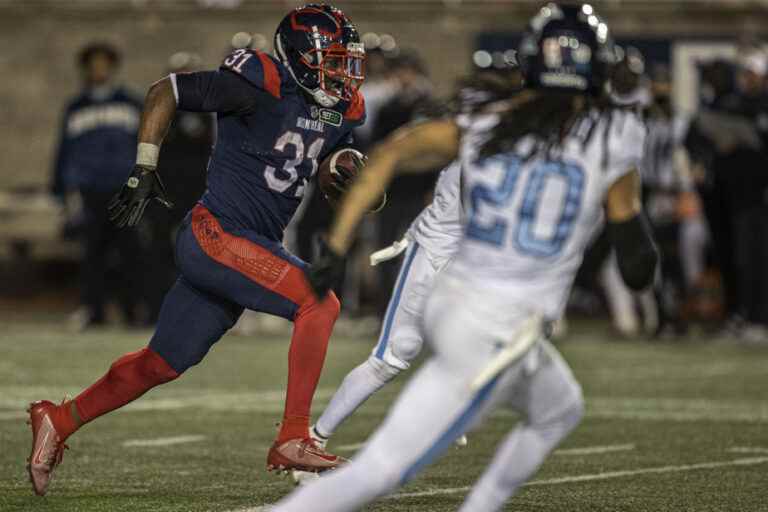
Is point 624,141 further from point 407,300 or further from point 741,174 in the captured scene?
point 741,174

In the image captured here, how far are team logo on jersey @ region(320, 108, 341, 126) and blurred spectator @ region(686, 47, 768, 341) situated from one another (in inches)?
317

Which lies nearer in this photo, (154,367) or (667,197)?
(154,367)

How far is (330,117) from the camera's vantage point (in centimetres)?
678

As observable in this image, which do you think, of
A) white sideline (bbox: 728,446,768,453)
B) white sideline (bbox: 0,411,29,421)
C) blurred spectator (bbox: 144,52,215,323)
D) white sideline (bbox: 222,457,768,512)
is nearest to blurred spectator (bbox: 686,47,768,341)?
blurred spectator (bbox: 144,52,215,323)

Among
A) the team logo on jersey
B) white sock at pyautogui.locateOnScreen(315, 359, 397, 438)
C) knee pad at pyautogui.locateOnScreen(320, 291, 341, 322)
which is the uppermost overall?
the team logo on jersey

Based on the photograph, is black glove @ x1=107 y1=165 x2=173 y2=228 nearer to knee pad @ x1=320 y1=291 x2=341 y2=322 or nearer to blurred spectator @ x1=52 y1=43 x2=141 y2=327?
knee pad @ x1=320 y1=291 x2=341 y2=322

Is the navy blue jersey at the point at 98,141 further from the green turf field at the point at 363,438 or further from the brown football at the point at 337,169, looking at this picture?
the brown football at the point at 337,169

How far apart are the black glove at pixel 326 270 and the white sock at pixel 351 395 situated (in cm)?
199

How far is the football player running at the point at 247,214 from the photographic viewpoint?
6453mm

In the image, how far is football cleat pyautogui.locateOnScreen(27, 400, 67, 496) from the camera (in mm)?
6430

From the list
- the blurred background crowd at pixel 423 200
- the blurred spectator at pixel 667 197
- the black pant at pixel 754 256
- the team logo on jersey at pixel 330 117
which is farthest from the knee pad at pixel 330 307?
the black pant at pixel 754 256

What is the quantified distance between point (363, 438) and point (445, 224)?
1549mm

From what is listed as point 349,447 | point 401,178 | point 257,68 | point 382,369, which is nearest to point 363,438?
point 349,447

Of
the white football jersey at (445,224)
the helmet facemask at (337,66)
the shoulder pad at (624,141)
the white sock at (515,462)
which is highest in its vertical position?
the helmet facemask at (337,66)
